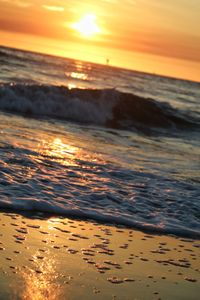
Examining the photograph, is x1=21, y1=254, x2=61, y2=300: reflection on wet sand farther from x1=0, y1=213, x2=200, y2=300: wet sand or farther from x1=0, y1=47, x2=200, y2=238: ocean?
x1=0, y1=47, x2=200, y2=238: ocean

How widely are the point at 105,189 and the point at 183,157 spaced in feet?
13.5

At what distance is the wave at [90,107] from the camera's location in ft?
53.6

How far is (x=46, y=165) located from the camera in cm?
772

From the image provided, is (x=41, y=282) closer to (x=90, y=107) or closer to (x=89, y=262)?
(x=89, y=262)

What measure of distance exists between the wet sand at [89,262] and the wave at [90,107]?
10305 mm

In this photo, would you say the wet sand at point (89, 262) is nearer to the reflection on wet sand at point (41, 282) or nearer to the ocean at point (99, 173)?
the reflection on wet sand at point (41, 282)

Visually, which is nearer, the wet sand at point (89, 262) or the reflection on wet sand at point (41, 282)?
the reflection on wet sand at point (41, 282)

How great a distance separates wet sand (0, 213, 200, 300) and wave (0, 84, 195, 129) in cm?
1030

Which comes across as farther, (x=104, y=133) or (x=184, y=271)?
(x=104, y=133)

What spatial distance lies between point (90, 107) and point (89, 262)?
1421cm

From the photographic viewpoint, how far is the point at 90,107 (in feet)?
59.7

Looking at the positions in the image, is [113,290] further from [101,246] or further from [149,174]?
[149,174]

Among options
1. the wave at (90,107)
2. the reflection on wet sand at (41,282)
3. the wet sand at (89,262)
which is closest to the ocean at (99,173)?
the wave at (90,107)

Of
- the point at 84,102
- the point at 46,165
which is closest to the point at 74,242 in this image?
the point at 46,165
